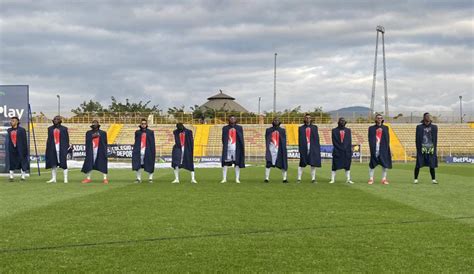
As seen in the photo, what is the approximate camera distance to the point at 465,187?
53.5 feet

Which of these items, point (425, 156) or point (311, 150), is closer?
point (425, 156)

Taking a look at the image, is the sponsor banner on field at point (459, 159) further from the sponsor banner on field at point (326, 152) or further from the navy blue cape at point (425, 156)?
Answer: the navy blue cape at point (425, 156)

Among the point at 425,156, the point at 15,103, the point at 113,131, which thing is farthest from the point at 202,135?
the point at 425,156

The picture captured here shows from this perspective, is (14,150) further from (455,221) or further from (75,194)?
(455,221)

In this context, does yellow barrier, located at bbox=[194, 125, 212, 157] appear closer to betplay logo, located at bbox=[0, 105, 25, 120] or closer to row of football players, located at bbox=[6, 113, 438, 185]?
betplay logo, located at bbox=[0, 105, 25, 120]

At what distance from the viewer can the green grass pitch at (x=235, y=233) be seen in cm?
596

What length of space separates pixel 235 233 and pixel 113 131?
5673 cm

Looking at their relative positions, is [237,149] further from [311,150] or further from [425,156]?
[425,156]

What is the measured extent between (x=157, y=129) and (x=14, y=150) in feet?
143

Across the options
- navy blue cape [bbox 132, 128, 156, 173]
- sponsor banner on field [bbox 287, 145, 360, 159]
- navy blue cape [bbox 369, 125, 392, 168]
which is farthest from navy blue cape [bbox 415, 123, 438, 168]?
sponsor banner on field [bbox 287, 145, 360, 159]

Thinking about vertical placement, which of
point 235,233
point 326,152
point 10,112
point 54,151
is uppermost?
point 10,112

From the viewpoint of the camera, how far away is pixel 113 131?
62.9 m

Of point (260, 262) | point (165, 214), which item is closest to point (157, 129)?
point (165, 214)

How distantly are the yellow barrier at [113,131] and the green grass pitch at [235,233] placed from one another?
157 ft
